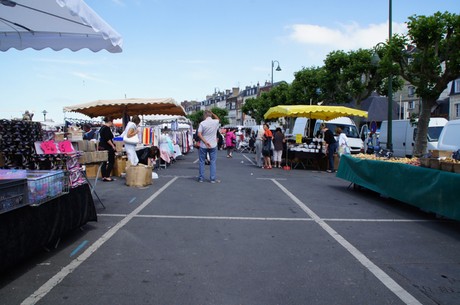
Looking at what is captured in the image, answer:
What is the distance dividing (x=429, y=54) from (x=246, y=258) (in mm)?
13851

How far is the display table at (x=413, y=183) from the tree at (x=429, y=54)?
23.3ft

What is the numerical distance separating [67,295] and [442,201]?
18.6 ft

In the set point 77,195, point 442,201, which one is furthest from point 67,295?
point 442,201

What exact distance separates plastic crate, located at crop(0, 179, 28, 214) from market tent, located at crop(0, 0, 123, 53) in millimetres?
2497

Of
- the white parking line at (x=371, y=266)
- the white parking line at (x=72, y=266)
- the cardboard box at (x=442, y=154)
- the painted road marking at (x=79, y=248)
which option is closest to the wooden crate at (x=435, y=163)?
the cardboard box at (x=442, y=154)

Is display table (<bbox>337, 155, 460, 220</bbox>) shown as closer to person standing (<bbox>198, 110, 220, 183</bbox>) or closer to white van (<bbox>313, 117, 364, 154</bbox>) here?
person standing (<bbox>198, 110, 220, 183</bbox>)

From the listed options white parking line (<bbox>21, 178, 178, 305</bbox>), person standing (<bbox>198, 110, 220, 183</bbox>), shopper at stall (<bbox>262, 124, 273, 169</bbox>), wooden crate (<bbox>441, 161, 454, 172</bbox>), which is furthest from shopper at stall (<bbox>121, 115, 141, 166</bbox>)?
wooden crate (<bbox>441, 161, 454, 172</bbox>)

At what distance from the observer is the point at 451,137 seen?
492 inches

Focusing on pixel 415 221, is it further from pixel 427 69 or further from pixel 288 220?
pixel 427 69

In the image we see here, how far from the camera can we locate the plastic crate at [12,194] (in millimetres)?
3661

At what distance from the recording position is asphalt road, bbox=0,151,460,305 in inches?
141

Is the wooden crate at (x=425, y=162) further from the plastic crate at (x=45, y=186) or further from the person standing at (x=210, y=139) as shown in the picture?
the plastic crate at (x=45, y=186)

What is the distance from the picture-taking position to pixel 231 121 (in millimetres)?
130625

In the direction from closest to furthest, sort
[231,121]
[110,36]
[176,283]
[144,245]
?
[176,283]
[144,245]
[110,36]
[231,121]
